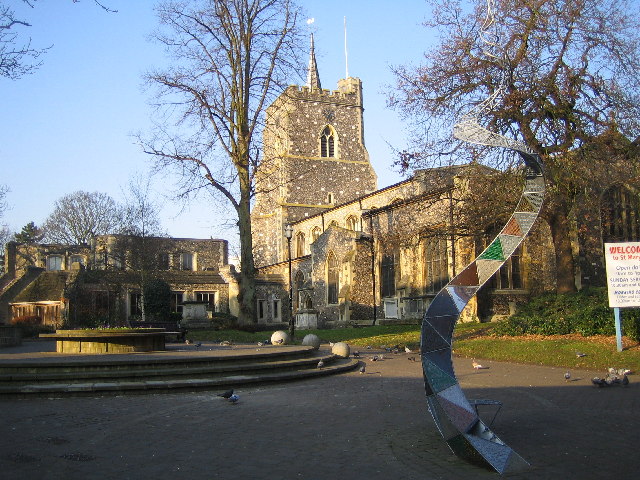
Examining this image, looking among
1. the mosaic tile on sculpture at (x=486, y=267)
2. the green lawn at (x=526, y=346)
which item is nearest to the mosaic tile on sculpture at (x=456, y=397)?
the mosaic tile on sculpture at (x=486, y=267)

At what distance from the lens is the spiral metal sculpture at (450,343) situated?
6.50 meters

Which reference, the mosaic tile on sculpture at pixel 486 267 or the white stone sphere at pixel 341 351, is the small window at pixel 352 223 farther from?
the mosaic tile on sculpture at pixel 486 267

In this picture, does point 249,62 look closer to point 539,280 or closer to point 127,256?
point 539,280

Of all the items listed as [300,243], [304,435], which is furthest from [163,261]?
[304,435]

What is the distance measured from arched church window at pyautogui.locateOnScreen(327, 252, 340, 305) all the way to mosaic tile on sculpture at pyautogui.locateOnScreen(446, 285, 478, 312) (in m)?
35.4

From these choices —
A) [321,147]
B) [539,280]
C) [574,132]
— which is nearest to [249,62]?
[574,132]

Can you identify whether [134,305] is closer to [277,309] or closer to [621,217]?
[277,309]

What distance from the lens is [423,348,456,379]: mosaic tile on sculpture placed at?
6930 millimetres

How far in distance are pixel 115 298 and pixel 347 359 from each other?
33.3 m

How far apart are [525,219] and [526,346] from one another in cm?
1238

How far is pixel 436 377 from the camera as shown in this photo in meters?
6.82

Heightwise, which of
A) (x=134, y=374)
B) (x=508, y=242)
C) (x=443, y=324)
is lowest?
(x=134, y=374)

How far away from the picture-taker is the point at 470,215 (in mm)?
23500

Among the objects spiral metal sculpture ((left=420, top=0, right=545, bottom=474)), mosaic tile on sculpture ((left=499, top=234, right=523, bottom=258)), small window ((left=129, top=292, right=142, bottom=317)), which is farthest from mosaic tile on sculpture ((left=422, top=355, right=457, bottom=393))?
small window ((left=129, top=292, right=142, bottom=317))
